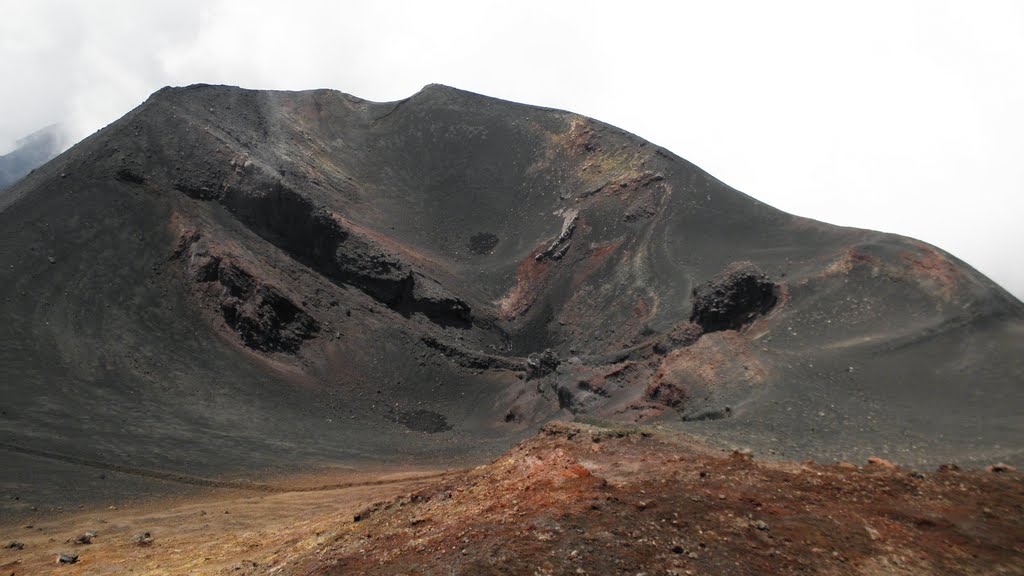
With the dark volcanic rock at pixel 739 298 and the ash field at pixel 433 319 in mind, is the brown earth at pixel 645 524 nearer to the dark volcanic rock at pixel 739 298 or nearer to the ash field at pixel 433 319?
the ash field at pixel 433 319

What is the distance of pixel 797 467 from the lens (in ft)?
41.4

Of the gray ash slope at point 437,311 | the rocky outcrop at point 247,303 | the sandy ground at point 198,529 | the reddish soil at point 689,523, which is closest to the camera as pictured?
the reddish soil at point 689,523

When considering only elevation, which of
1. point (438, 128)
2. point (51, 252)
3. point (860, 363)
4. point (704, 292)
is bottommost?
point (860, 363)

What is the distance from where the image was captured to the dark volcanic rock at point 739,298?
106 ft

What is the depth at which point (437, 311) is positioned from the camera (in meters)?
41.9

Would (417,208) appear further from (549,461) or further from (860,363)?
(549,461)

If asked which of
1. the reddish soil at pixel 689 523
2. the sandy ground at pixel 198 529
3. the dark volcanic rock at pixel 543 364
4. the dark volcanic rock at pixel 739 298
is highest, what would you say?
the dark volcanic rock at pixel 739 298

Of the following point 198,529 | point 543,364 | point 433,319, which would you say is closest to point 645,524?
point 198,529

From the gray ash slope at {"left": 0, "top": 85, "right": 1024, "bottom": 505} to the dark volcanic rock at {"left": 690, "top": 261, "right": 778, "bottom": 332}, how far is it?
11 cm

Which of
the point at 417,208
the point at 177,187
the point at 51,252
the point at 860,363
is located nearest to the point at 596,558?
Answer: the point at 860,363

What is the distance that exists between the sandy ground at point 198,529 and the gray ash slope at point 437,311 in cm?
223

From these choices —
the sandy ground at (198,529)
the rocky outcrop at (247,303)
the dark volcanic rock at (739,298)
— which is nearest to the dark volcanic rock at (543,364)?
the dark volcanic rock at (739,298)

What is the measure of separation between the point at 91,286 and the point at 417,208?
83.7 ft

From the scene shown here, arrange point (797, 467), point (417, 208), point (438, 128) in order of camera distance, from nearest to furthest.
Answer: point (797, 467) → point (417, 208) → point (438, 128)
